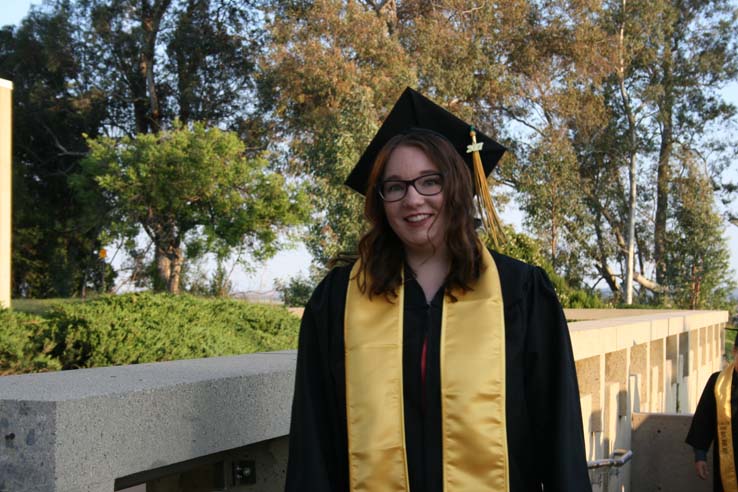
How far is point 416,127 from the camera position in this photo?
96.3 inches

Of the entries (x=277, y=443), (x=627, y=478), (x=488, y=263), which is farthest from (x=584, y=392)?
(x=488, y=263)

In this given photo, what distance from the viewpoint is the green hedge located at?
5074 mm

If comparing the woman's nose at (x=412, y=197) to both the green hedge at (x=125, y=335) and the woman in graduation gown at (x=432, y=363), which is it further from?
the green hedge at (x=125, y=335)

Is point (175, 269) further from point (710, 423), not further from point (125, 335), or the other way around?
point (710, 423)

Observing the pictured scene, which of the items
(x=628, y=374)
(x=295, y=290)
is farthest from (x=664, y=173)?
(x=628, y=374)

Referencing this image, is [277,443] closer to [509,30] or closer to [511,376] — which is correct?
[511,376]

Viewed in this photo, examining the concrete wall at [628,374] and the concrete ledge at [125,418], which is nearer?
the concrete ledge at [125,418]

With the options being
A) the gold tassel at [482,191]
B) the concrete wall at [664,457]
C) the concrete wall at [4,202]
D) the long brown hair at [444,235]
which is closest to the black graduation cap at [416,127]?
the gold tassel at [482,191]

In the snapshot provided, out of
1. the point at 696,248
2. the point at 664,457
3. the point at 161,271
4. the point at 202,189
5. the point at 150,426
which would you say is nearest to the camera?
the point at 150,426

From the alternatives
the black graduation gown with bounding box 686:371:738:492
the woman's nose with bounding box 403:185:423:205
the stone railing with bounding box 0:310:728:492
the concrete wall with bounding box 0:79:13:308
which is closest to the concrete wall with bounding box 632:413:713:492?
the black graduation gown with bounding box 686:371:738:492

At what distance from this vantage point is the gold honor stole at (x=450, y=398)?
6.82 feet

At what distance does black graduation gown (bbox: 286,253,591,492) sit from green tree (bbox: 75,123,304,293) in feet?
54.5

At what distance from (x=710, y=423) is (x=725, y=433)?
11 centimetres

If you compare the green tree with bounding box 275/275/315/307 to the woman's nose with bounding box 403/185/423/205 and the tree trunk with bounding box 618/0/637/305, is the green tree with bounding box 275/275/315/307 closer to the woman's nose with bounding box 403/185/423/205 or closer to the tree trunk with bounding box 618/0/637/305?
the tree trunk with bounding box 618/0/637/305
